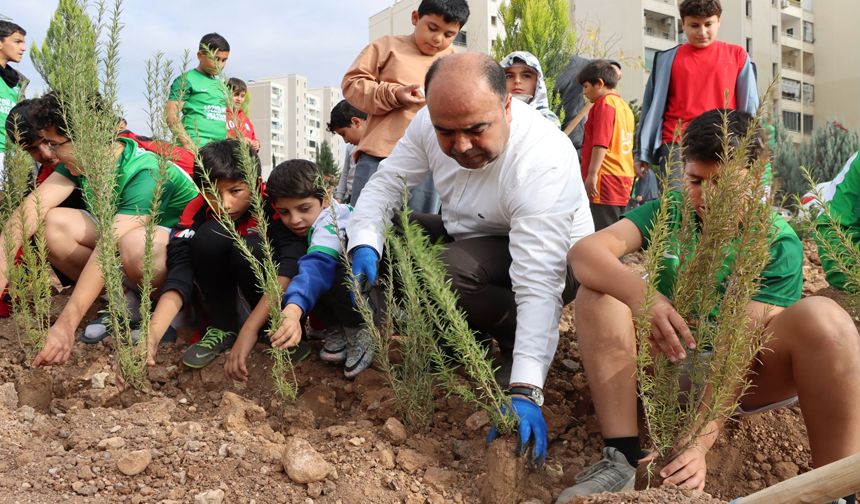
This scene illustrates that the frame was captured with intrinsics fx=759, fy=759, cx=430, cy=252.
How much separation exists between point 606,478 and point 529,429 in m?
0.23

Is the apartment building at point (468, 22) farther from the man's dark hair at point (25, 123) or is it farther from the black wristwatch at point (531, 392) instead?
the black wristwatch at point (531, 392)

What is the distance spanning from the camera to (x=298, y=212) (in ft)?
9.48

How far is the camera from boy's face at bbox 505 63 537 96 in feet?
12.1

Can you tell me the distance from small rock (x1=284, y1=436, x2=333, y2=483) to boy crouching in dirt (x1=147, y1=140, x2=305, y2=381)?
736mm

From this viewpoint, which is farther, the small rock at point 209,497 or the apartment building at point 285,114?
the apartment building at point 285,114

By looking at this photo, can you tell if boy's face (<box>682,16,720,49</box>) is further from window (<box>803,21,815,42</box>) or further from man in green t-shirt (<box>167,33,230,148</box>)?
window (<box>803,21,815,42</box>)

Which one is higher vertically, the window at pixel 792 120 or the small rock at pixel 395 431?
the window at pixel 792 120

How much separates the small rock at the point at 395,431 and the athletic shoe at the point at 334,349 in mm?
676

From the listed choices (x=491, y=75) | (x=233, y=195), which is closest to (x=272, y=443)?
(x=233, y=195)

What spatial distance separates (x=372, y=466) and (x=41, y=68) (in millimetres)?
2174

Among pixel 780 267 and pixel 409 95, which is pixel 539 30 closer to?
pixel 409 95

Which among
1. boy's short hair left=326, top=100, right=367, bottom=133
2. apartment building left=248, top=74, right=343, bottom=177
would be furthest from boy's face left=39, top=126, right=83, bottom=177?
apartment building left=248, top=74, right=343, bottom=177

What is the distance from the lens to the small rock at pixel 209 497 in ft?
6.32

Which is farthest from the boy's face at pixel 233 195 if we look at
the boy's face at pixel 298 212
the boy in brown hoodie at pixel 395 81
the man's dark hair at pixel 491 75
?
the man's dark hair at pixel 491 75
